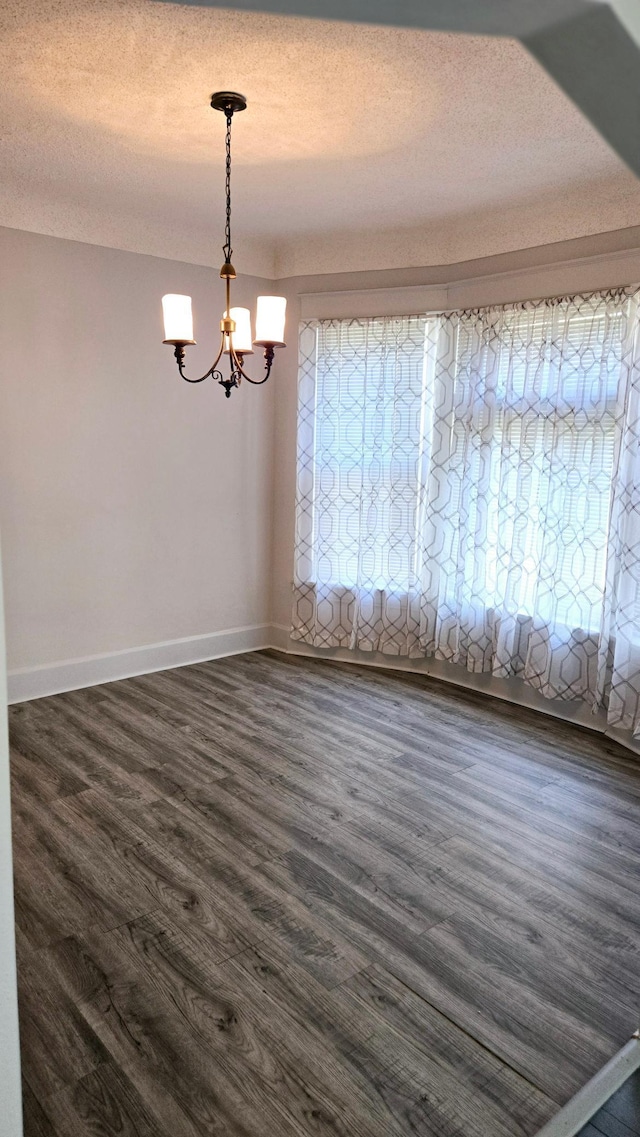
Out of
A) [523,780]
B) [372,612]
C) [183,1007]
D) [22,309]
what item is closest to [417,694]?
[372,612]

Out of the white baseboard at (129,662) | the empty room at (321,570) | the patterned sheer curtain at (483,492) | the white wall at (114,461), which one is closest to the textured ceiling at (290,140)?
the empty room at (321,570)

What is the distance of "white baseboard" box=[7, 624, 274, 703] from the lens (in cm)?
397

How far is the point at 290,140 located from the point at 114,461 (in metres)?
1.96

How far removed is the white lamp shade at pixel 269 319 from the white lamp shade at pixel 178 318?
10.9 inches

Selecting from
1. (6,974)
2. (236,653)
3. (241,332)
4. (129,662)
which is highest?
(241,332)

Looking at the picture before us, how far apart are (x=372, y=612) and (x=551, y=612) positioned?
1191mm

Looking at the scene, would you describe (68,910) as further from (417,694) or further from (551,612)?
(551,612)

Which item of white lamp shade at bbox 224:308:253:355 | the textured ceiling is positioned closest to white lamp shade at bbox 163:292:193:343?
white lamp shade at bbox 224:308:253:355

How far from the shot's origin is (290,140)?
2.92 m

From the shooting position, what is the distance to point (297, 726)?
3678mm

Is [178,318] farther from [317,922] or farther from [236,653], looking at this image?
[236,653]

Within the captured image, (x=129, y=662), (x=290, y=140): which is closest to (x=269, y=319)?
(x=290, y=140)

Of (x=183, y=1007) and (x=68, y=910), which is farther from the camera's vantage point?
(x=68, y=910)

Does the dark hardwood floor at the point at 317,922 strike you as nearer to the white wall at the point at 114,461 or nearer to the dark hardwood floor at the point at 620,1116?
the dark hardwood floor at the point at 620,1116
